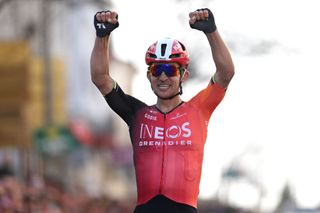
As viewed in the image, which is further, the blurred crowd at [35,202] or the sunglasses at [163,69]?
the blurred crowd at [35,202]

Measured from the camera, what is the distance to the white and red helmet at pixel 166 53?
11.8 meters

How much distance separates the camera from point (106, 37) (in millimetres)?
11961

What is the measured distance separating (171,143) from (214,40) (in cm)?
81

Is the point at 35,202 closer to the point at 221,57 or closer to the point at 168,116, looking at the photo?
the point at 168,116

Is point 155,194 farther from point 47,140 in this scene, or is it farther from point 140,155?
point 47,140

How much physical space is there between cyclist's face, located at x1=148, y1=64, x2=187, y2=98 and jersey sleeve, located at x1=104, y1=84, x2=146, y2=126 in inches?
11.0

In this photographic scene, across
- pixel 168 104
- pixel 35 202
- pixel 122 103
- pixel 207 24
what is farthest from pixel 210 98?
pixel 35 202

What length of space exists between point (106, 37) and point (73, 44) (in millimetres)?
77151

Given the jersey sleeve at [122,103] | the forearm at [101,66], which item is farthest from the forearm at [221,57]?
the forearm at [101,66]

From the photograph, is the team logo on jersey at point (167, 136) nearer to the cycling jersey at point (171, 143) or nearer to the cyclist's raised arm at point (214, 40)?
the cycling jersey at point (171, 143)

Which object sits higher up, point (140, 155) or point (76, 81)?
point (140, 155)

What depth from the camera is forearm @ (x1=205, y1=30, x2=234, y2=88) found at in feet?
39.0

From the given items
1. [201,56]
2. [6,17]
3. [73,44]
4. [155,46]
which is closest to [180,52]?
[155,46]

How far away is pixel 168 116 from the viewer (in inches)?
471
